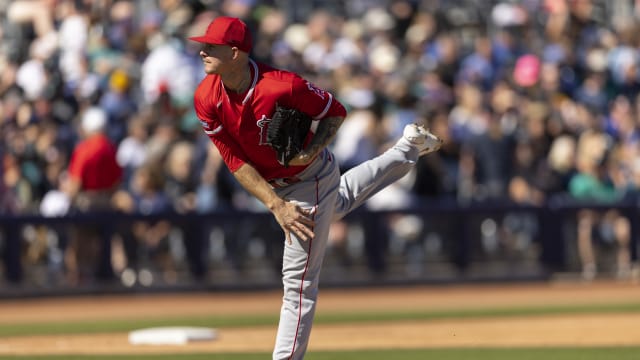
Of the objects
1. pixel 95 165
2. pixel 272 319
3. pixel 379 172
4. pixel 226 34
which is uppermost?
pixel 226 34

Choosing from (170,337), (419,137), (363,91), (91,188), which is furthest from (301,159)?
(363,91)

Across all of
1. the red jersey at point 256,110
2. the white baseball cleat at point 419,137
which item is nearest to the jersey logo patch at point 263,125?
the red jersey at point 256,110

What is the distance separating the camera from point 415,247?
1600 cm

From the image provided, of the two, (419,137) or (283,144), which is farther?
(419,137)

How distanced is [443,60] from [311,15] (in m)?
2.04

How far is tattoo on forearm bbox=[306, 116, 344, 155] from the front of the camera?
7363 millimetres

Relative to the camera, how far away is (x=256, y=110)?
7266mm

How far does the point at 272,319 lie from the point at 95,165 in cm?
297

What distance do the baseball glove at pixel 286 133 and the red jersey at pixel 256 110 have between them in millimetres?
64

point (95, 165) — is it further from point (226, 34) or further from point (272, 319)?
point (226, 34)

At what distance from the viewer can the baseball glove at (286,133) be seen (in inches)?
282

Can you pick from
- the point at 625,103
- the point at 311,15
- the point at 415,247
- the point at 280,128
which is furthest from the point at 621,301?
the point at 280,128

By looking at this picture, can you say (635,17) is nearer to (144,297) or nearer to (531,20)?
(531,20)

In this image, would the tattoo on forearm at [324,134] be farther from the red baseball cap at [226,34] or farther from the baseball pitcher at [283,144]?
the red baseball cap at [226,34]
